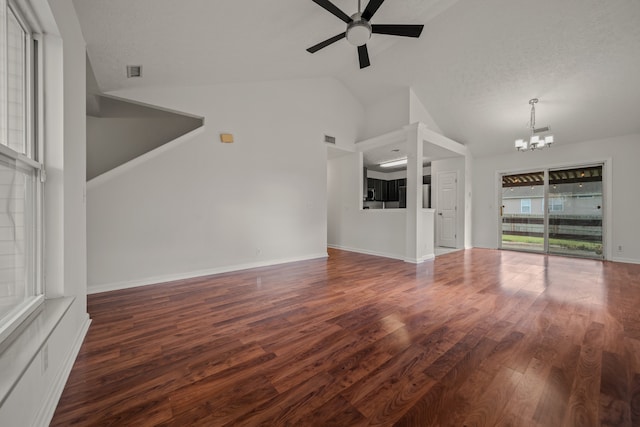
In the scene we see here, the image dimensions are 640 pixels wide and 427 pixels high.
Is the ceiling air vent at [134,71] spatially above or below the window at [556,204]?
above

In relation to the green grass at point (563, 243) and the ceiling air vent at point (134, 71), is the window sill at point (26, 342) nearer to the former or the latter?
the ceiling air vent at point (134, 71)

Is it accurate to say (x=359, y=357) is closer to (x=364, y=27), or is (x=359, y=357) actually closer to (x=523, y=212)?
(x=364, y=27)

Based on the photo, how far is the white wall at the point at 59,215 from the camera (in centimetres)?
108

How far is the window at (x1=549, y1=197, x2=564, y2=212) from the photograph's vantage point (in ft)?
18.8

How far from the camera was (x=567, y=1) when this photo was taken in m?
3.12

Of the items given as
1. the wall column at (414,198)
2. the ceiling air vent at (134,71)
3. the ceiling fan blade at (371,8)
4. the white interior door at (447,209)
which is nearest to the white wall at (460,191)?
the white interior door at (447,209)

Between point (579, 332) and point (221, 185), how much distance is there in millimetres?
4483

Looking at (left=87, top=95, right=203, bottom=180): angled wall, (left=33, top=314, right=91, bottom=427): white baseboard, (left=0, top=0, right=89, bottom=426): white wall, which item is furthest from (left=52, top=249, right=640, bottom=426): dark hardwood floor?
(left=87, top=95, right=203, bottom=180): angled wall

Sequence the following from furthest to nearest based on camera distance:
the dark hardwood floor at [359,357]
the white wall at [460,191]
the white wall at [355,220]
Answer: the white wall at [460,191] < the white wall at [355,220] < the dark hardwood floor at [359,357]

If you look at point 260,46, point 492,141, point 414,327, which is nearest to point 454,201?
point 492,141

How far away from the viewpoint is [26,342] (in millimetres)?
1050

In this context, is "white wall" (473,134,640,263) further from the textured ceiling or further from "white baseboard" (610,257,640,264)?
the textured ceiling

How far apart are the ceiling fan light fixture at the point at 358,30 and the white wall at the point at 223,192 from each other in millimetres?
2117

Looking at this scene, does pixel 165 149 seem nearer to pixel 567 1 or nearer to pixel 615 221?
pixel 567 1
